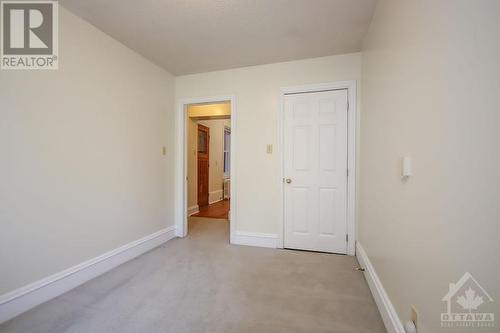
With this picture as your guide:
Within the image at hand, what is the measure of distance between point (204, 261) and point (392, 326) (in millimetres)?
1878

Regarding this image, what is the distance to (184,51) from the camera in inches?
105

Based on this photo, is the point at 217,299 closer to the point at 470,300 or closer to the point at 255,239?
the point at 255,239

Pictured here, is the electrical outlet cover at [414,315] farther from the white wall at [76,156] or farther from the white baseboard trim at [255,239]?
the white wall at [76,156]

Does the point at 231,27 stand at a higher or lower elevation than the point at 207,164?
higher

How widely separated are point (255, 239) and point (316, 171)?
51.3 inches

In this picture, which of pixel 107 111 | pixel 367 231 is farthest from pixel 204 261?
pixel 107 111

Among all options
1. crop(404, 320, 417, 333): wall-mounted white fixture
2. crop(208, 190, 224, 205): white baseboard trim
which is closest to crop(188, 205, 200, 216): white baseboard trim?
crop(208, 190, 224, 205): white baseboard trim

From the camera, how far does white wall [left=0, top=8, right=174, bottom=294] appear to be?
1.61m

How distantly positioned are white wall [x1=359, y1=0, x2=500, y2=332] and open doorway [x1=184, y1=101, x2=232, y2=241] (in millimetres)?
2619

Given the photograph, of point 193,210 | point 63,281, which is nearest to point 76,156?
point 63,281

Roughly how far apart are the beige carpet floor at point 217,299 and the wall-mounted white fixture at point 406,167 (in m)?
1.10

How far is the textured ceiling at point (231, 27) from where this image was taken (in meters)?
1.88

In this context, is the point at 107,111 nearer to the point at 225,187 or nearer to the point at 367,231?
the point at 367,231

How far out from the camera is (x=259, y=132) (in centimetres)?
302
